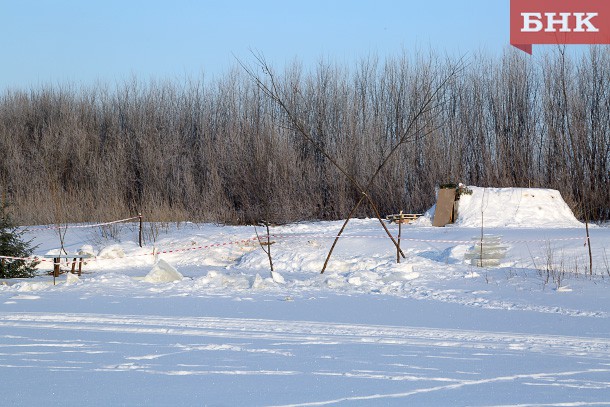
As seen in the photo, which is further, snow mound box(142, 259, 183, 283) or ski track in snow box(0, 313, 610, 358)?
snow mound box(142, 259, 183, 283)

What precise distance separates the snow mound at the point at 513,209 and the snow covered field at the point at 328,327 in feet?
4.96

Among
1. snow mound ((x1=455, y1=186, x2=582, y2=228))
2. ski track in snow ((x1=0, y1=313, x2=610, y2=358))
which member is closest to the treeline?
snow mound ((x1=455, y1=186, x2=582, y2=228))

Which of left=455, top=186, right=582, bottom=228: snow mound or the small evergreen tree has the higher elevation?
left=455, top=186, right=582, bottom=228: snow mound

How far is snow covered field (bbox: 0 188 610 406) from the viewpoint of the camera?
257 inches

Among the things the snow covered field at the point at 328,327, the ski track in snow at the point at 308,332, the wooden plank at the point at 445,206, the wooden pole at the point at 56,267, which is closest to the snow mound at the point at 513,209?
the wooden plank at the point at 445,206

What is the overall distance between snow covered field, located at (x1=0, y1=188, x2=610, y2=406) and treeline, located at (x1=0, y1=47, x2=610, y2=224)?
32.2 feet

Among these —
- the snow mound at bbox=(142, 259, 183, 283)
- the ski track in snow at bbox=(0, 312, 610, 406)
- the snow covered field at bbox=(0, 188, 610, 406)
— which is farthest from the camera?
the snow mound at bbox=(142, 259, 183, 283)

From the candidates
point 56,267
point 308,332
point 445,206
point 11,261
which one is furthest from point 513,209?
point 308,332

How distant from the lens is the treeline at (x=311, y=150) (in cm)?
2925

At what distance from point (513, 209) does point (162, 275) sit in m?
10.9

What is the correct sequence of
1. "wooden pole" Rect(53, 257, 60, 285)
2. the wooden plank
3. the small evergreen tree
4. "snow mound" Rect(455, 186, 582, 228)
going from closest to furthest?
"wooden pole" Rect(53, 257, 60, 285) → the small evergreen tree → "snow mound" Rect(455, 186, 582, 228) → the wooden plank

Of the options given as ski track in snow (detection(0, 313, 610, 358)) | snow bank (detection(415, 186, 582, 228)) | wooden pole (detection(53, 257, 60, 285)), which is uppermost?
snow bank (detection(415, 186, 582, 228))

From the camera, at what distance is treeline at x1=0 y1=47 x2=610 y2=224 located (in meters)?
29.2

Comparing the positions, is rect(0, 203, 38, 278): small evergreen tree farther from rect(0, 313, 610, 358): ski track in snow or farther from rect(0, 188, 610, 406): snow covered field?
rect(0, 313, 610, 358): ski track in snow
